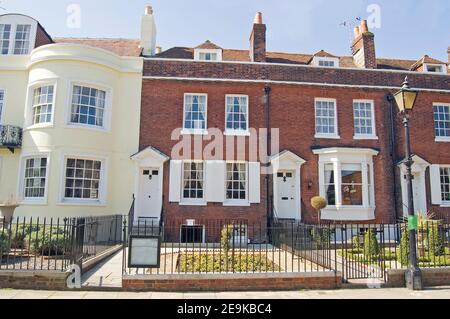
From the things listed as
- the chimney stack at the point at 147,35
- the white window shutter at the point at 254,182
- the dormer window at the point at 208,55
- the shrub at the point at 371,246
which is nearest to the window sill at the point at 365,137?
the white window shutter at the point at 254,182

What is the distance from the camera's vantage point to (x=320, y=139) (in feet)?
51.9

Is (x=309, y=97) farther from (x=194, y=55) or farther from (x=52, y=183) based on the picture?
(x=52, y=183)

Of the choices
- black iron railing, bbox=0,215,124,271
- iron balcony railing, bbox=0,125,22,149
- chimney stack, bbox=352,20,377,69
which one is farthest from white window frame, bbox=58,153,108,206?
chimney stack, bbox=352,20,377,69

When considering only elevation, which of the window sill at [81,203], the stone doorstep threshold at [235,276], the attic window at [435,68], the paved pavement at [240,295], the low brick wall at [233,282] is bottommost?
the paved pavement at [240,295]

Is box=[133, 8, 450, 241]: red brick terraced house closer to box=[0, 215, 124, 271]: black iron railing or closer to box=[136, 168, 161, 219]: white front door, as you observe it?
box=[136, 168, 161, 219]: white front door

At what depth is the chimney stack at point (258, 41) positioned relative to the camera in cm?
1670

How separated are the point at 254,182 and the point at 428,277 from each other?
8.15m

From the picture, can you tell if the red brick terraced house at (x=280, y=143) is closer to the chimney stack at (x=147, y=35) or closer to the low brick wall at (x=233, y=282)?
the chimney stack at (x=147, y=35)


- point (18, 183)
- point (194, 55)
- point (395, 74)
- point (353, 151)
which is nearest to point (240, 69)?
point (194, 55)

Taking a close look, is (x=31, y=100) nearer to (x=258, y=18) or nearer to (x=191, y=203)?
(x=191, y=203)

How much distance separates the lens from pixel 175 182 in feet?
48.2

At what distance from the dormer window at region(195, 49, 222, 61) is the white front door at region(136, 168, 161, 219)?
6530 mm

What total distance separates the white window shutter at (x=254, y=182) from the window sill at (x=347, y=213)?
318cm
